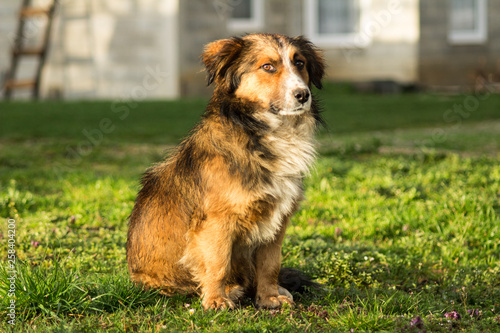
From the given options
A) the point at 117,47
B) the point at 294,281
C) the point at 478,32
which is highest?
the point at 478,32

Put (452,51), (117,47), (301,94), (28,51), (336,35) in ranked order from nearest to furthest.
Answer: (301,94) → (117,47) → (28,51) → (336,35) → (452,51)

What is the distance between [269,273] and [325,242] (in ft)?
4.43

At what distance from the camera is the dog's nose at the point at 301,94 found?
374 centimetres

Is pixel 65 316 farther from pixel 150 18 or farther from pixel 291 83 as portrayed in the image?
pixel 150 18

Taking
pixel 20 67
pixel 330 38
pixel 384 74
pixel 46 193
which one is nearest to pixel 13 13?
pixel 20 67

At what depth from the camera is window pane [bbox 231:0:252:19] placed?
2400cm

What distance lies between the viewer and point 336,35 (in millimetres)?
24516

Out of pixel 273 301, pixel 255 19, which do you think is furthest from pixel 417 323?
pixel 255 19

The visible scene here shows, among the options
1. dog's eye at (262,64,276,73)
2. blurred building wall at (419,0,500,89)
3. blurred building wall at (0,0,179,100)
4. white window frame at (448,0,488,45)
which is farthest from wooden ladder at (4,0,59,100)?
dog's eye at (262,64,276,73)

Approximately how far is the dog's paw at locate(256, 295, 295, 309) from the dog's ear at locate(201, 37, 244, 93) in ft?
4.54

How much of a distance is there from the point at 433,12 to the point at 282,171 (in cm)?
2305

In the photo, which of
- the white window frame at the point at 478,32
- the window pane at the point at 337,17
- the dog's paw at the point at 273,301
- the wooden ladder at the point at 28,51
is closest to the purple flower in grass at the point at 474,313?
the dog's paw at the point at 273,301

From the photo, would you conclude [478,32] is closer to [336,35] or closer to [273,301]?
[336,35]

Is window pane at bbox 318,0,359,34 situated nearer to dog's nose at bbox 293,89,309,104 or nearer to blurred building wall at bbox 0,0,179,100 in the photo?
blurred building wall at bbox 0,0,179,100
